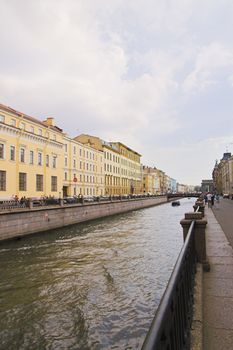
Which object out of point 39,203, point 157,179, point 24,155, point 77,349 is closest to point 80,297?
point 77,349

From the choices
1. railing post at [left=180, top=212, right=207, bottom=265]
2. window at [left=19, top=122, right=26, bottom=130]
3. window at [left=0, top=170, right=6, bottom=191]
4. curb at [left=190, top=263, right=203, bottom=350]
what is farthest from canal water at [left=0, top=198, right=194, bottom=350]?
window at [left=19, top=122, right=26, bottom=130]

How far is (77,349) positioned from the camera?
6418 mm

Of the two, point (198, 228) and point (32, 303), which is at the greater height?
point (198, 228)

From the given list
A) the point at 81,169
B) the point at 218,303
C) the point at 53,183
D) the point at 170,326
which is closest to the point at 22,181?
the point at 53,183

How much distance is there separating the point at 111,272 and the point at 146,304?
3.70 metres

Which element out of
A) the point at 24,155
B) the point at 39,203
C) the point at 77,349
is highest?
the point at 24,155

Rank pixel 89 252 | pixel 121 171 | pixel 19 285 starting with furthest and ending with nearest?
pixel 121 171 → pixel 89 252 → pixel 19 285

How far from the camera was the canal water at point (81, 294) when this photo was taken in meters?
6.93

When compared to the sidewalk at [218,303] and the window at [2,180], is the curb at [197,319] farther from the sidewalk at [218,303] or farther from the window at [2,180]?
the window at [2,180]

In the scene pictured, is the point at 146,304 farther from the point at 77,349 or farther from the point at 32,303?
the point at 32,303

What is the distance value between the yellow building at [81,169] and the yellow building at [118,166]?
3414 millimetres

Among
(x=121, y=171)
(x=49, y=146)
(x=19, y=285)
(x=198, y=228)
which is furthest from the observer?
(x=121, y=171)

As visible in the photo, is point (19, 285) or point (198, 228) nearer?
point (198, 228)

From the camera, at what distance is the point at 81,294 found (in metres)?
9.65
